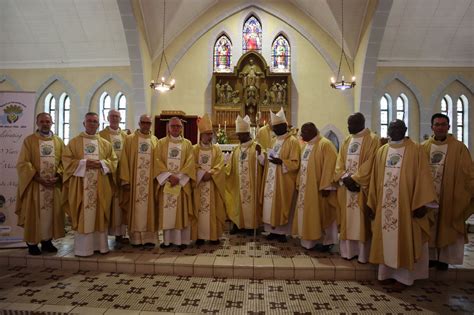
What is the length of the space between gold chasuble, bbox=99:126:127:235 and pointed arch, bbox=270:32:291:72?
26.6 ft

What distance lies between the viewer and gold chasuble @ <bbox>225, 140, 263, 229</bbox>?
18.1 feet

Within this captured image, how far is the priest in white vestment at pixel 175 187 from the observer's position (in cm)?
457

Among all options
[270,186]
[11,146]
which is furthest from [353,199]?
[11,146]

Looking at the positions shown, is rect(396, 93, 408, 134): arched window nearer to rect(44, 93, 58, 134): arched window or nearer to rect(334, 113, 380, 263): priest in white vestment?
rect(334, 113, 380, 263): priest in white vestment

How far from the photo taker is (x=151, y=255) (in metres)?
4.37

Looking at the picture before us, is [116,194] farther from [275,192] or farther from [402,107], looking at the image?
[402,107]

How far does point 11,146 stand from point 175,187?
105 inches

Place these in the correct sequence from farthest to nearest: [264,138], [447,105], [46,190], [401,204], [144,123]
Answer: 1. [447,105]
2. [264,138]
3. [144,123]
4. [46,190]
5. [401,204]

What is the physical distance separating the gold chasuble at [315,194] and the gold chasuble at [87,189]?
107 inches

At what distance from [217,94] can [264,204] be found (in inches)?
274

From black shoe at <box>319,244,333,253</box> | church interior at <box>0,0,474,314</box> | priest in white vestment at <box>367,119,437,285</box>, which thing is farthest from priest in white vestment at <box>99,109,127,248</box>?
church interior at <box>0,0,474,314</box>

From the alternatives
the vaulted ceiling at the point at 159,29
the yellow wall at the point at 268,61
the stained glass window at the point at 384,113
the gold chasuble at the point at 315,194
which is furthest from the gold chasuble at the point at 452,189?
the stained glass window at the point at 384,113

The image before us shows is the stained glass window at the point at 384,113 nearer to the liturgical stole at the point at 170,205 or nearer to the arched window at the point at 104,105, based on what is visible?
the liturgical stole at the point at 170,205

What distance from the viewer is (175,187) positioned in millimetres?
4613
